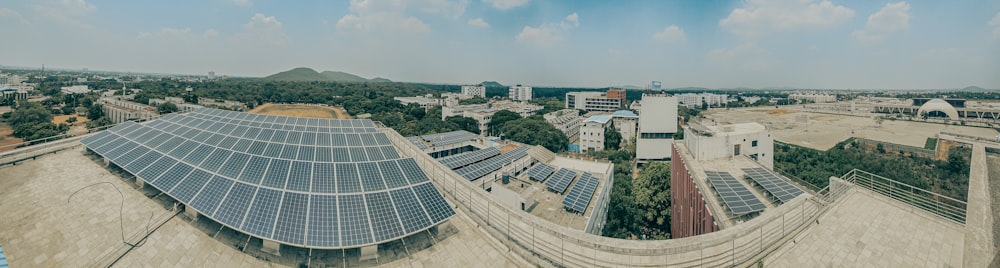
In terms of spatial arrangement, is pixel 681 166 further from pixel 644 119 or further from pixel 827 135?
pixel 827 135

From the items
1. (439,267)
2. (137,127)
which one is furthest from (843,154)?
(137,127)

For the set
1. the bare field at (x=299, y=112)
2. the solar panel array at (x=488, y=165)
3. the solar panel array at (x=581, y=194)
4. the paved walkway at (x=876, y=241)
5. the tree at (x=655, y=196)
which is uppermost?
the bare field at (x=299, y=112)

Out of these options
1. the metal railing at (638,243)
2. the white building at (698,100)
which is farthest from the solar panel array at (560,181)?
the white building at (698,100)

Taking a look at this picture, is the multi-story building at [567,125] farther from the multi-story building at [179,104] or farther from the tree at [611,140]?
the multi-story building at [179,104]

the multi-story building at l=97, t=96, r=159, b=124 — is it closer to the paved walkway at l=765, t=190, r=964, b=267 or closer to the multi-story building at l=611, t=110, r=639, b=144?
the paved walkway at l=765, t=190, r=964, b=267

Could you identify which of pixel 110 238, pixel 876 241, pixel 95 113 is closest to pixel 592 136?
pixel 876 241

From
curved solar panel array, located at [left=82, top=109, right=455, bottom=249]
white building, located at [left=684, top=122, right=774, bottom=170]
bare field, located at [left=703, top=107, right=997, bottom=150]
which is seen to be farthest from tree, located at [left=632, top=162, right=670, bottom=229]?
bare field, located at [left=703, top=107, right=997, bottom=150]
